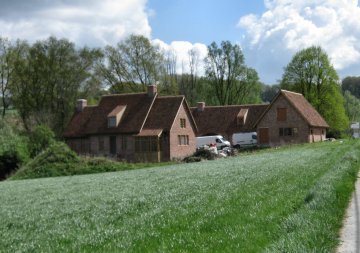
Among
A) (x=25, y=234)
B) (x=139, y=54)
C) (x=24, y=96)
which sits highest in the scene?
(x=139, y=54)

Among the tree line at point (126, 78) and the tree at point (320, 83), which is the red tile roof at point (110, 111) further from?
the tree at point (320, 83)

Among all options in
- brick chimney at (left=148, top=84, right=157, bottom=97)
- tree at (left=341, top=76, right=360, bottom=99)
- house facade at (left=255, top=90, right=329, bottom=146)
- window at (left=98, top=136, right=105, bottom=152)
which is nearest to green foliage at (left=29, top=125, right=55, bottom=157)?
window at (left=98, top=136, right=105, bottom=152)

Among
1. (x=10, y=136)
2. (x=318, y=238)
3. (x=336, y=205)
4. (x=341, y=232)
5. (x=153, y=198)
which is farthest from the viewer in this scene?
(x=10, y=136)

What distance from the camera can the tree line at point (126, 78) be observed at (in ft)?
262

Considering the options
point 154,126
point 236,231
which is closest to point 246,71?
point 154,126

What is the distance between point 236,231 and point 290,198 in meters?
3.96

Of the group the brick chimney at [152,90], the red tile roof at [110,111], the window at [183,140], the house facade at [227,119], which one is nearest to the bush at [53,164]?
the red tile roof at [110,111]

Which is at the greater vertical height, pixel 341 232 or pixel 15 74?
pixel 15 74

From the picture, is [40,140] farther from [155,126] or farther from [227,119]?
[227,119]

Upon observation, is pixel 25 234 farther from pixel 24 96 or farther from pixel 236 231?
pixel 24 96

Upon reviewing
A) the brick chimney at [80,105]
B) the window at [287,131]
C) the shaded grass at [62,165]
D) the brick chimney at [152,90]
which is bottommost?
the shaded grass at [62,165]

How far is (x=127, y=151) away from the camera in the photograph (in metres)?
66.3

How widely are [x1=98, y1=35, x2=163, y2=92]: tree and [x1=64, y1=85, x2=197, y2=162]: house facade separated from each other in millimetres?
18032

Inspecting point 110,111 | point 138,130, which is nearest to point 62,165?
point 138,130
